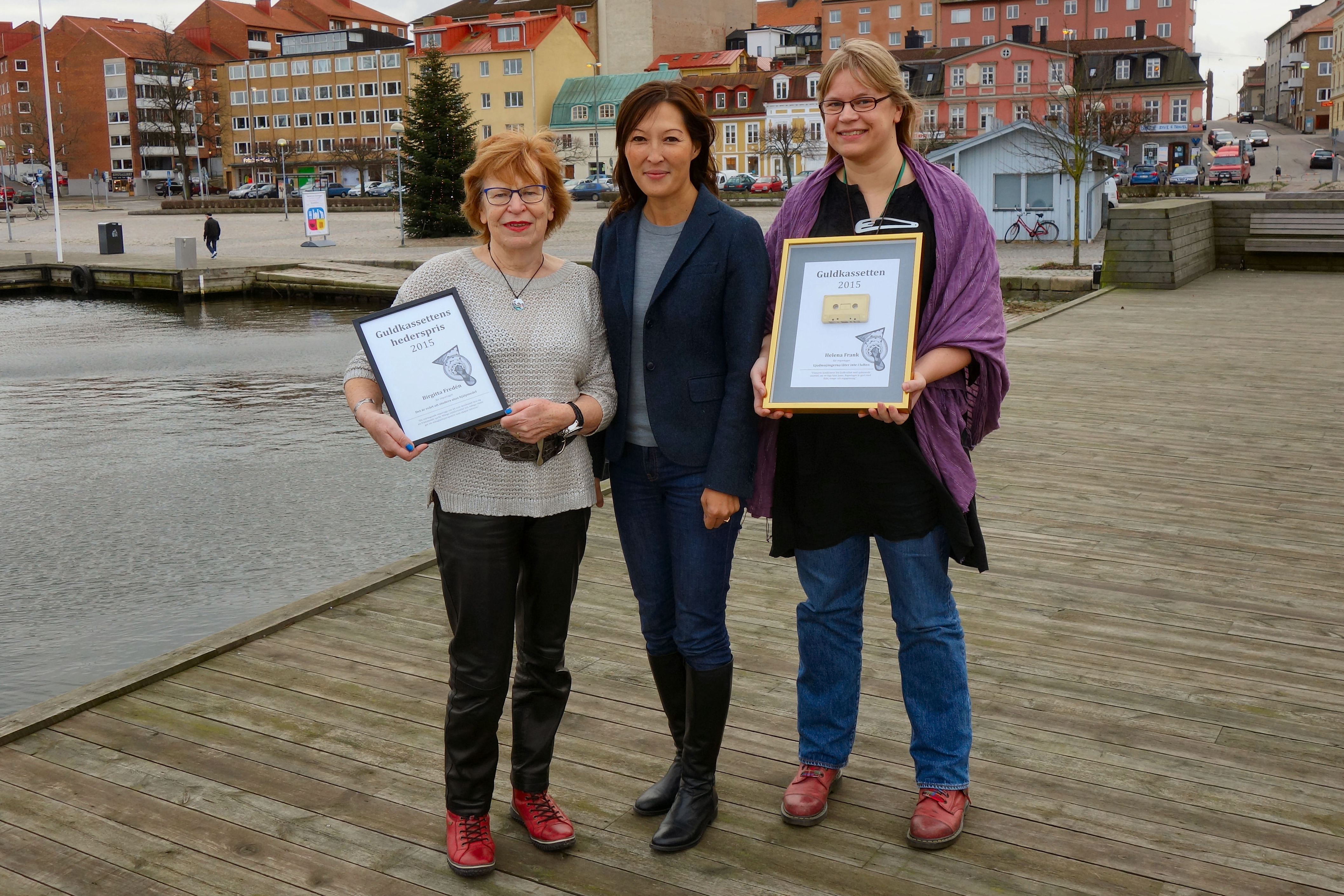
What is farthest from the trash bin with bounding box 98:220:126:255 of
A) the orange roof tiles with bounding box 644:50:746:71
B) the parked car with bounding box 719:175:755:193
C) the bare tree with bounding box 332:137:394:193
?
the orange roof tiles with bounding box 644:50:746:71

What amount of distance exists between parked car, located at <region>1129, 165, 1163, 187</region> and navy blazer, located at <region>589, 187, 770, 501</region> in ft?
152

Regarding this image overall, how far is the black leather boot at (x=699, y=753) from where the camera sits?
2908 millimetres

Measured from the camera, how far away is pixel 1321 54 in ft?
341

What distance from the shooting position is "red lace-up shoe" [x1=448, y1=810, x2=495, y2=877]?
2.79 m

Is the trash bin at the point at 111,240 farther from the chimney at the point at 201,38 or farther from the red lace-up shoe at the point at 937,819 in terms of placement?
the chimney at the point at 201,38

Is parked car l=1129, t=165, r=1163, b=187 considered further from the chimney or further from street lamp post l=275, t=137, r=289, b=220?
the chimney

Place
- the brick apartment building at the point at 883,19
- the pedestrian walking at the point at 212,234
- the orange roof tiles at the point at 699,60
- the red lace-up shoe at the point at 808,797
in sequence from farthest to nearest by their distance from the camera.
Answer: the brick apartment building at the point at 883,19
the orange roof tiles at the point at 699,60
the pedestrian walking at the point at 212,234
the red lace-up shoe at the point at 808,797

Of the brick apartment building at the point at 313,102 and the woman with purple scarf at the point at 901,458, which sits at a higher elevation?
the brick apartment building at the point at 313,102

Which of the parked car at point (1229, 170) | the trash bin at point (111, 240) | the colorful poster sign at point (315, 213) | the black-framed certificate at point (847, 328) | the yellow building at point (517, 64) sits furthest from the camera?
the yellow building at point (517, 64)

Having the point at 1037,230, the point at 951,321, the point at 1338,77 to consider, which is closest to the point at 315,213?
the point at 1037,230

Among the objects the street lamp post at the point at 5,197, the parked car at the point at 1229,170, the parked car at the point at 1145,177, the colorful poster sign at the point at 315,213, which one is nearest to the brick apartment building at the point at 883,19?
the parked car at the point at 1229,170

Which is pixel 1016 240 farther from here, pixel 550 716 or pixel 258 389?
pixel 550 716

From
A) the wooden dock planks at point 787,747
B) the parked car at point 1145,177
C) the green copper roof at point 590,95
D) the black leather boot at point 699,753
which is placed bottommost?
the wooden dock planks at point 787,747

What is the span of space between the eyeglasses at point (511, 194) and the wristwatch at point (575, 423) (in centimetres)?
44
